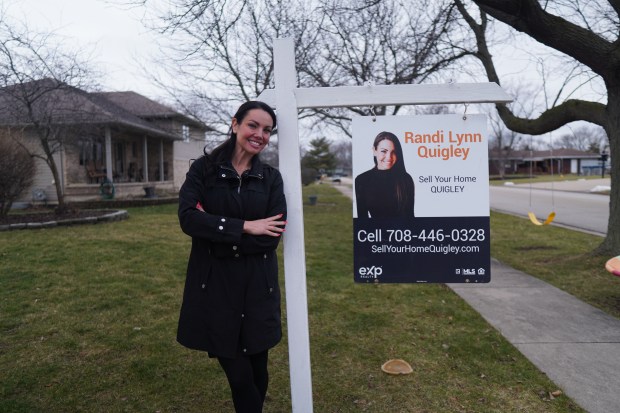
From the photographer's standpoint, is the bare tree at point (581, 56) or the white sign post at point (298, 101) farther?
the bare tree at point (581, 56)

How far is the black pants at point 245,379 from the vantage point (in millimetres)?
2340

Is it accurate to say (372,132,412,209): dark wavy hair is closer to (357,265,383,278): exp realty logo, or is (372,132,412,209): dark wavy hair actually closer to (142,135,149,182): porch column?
(357,265,383,278): exp realty logo

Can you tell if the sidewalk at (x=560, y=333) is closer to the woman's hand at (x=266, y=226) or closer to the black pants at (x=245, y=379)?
the black pants at (x=245, y=379)

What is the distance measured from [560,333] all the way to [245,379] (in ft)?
10.9

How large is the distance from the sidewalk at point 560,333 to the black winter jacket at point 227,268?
2.26 metres

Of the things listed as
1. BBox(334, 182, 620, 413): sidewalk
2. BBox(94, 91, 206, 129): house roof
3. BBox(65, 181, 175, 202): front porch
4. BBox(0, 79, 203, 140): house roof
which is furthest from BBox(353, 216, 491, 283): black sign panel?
BBox(94, 91, 206, 129): house roof

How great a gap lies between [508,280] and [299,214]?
5024 mm

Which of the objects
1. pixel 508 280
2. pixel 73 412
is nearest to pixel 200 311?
pixel 73 412

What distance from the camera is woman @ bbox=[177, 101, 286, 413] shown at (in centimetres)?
225

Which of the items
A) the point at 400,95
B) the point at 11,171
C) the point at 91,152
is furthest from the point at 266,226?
the point at 91,152

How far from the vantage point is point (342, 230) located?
Answer: 12250 mm

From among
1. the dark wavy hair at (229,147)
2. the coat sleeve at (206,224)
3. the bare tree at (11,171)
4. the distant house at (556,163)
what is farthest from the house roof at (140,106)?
the distant house at (556,163)

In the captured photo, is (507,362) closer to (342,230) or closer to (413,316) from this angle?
(413,316)

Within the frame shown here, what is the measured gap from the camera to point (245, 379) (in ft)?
7.77
